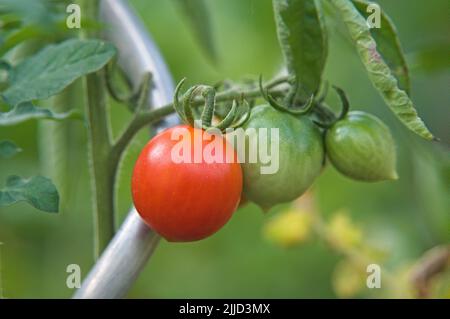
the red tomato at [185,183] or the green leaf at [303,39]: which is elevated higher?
the green leaf at [303,39]

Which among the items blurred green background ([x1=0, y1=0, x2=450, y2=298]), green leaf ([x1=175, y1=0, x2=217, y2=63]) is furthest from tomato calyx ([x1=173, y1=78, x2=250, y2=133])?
blurred green background ([x1=0, y1=0, x2=450, y2=298])

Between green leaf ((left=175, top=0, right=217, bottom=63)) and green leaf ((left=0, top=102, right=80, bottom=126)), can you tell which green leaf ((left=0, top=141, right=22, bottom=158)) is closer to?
green leaf ((left=0, top=102, right=80, bottom=126))

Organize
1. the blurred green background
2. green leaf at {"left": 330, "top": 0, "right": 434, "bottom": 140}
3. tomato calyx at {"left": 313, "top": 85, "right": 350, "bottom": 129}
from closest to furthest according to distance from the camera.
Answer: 1. green leaf at {"left": 330, "top": 0, "right": 434, "bottom": 140}
2. tomato calyx at {"left": 313, "top": 85, "right": 350, "bottom": 129}
3. the blurred green background

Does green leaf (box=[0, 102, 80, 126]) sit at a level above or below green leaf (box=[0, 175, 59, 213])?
above

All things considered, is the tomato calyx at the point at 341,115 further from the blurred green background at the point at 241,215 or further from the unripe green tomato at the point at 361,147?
the blurred green background at the point at 241,215

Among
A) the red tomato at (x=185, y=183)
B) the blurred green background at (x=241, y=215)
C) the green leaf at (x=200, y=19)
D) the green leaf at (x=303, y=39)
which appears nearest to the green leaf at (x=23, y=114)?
the red tomato at (x=185, y=183)

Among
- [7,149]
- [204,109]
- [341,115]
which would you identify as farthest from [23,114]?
[341,115]
